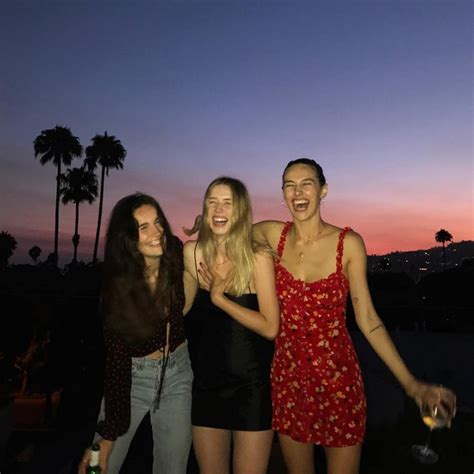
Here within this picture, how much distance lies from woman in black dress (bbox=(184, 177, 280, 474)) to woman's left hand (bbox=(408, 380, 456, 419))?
0.84 m

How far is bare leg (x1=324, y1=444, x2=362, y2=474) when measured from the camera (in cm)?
260

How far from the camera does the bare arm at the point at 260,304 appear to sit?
2.52 m

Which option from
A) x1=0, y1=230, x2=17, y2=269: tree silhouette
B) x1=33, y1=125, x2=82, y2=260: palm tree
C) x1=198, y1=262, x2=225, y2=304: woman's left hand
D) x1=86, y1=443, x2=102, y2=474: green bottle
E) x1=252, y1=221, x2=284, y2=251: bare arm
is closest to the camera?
x1=86, y1=443, x2=102, y2=474: green bottle

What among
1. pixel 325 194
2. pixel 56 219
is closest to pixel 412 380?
pixel 325 194

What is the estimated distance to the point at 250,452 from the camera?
2594 millimetres

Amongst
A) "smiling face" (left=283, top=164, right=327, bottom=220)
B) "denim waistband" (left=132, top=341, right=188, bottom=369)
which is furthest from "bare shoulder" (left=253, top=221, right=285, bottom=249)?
"denim waistband" (left=132, top=341, right=188, bottom=369)

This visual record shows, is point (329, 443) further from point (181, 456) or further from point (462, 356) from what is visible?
point (462, 356)

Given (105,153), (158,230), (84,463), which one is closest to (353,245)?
(158,230)

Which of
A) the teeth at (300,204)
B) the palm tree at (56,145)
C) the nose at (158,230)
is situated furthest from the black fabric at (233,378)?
the palm tree at (56,145)

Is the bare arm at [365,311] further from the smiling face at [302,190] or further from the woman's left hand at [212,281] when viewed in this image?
the woman's left hand at [212,281]

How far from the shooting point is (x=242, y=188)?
2779 mm

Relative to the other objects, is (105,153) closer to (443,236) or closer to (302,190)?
(302,190)

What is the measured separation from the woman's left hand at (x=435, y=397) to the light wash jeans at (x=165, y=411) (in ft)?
4.32

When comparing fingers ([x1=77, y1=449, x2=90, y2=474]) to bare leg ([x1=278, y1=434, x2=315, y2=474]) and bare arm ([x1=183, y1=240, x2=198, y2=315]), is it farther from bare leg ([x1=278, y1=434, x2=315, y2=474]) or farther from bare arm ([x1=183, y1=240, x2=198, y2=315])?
bare leg ([x1=278, y1=434, x2=315, y2=474])
